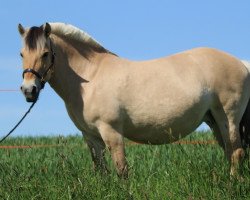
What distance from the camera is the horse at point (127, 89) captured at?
6.65 metres

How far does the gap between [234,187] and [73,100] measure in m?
2.56

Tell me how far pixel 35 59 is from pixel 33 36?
29 cm

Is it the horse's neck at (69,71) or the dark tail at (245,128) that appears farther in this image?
the dark tail at (245,128)

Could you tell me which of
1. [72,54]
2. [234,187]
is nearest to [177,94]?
[72,54]

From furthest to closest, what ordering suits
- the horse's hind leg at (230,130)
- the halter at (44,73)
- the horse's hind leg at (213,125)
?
the horse's hind leg at (213,125) → the horse's hind leg at (230,130) → the halter at (44,73)

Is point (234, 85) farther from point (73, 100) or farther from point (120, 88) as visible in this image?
point (73, 100)

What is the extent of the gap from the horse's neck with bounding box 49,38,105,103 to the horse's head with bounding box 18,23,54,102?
10.0 inches

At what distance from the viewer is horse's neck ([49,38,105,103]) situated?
22.9ft

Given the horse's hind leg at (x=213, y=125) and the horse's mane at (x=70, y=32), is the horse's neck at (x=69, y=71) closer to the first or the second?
the horse's mane at (x=70, y=32)

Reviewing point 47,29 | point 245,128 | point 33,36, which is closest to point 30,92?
point 33,36

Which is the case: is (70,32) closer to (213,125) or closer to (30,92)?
(30,92)

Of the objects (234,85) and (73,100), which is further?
(234,85)

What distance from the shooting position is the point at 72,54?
7.08 m

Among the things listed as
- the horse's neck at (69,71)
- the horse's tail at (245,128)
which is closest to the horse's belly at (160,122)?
the horse's neck at (69,71)
